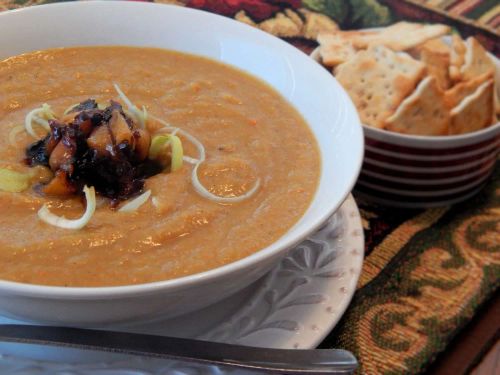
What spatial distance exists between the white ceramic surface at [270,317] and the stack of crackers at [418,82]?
657 millimetres

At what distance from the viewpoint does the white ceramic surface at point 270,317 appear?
132cm

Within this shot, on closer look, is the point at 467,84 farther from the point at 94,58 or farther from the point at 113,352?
the point at 113,352

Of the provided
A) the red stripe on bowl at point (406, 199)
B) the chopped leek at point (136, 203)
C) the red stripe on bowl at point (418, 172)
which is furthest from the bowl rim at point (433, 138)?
the chopped leek at point (136, 203)

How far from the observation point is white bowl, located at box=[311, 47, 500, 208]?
215cm

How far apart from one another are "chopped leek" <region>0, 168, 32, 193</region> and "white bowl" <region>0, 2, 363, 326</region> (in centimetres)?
38

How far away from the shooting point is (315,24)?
3.19m

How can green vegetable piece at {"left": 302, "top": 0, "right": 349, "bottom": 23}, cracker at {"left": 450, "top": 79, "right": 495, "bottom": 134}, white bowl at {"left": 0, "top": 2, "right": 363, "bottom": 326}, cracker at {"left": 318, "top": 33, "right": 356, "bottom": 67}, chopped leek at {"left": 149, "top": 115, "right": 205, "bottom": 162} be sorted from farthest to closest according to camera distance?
1. green vegetable piece at {"left": 302, "top": 0, "right": 349, "bottom": 23}
2. cracker at {"left": 318, "top": 33, "right": 356, "bottom": 67}
3. cracker at {"left": 450, "top": 79, "right": 495, "bottom": 134}
4. chopped leek at {"left": 149, "top": 115, "right": 205, "bottom": 162}
5. white bowl at {"left": 0, "top": 2, "right": 363, "bottom": 326}

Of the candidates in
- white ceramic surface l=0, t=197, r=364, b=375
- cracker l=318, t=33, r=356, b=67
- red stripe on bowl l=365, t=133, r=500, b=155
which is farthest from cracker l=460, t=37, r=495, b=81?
white ceramic surface l=0, t=197, r=364, b=375

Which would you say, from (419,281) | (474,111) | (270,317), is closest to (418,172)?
(474,111)

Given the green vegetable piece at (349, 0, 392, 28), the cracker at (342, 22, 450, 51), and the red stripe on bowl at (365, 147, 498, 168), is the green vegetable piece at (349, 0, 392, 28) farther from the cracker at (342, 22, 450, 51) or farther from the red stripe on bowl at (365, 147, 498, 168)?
the red stripe on bowl at (365, 147, 498, 168)

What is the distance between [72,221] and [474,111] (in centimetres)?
153

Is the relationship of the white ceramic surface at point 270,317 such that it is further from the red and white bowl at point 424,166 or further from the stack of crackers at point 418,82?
the stack of crackers at point 418,82

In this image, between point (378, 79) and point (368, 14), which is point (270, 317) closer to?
point (378, 79)

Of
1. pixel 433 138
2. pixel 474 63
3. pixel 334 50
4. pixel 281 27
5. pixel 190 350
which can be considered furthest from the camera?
pixel 281 27
